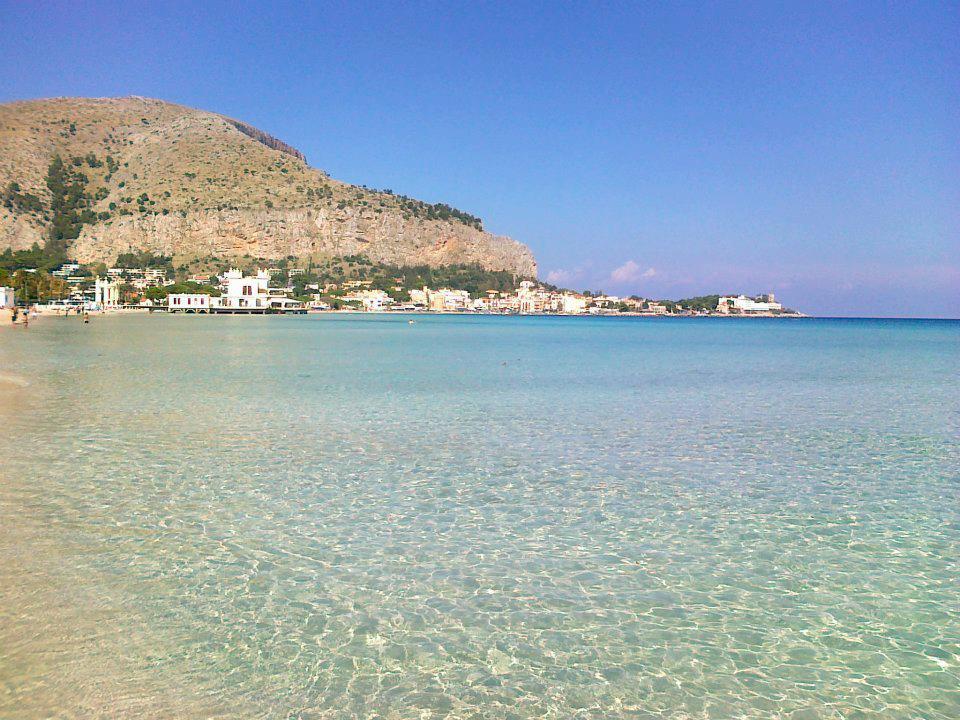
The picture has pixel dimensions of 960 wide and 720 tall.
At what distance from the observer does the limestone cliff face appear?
5861 inches

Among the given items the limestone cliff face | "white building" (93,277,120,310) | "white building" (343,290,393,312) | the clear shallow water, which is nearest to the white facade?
"white building" (93,277,120,310)

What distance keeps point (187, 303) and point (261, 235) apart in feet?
135

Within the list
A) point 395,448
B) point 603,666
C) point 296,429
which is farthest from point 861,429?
point 603,666

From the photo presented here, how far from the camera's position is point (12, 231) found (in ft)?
463

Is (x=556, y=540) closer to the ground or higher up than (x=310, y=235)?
closer to the ground

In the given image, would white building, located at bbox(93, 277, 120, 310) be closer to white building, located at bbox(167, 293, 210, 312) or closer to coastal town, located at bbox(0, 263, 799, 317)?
coastal town, located at bbox(0, 263, 799, 317)

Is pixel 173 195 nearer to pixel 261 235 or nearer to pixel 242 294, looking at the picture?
pixel 261 235

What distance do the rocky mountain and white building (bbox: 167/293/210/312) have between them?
35230 mm

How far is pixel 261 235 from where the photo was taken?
512ft

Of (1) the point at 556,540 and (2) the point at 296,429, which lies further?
(2) the point at 296,429

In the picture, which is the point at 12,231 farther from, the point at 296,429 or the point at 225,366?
the point at 296,429

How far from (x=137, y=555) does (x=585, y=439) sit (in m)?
7.43

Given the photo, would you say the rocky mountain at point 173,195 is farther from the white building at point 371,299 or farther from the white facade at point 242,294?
the white facade at point 242,294

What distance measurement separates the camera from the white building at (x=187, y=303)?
389 feet
